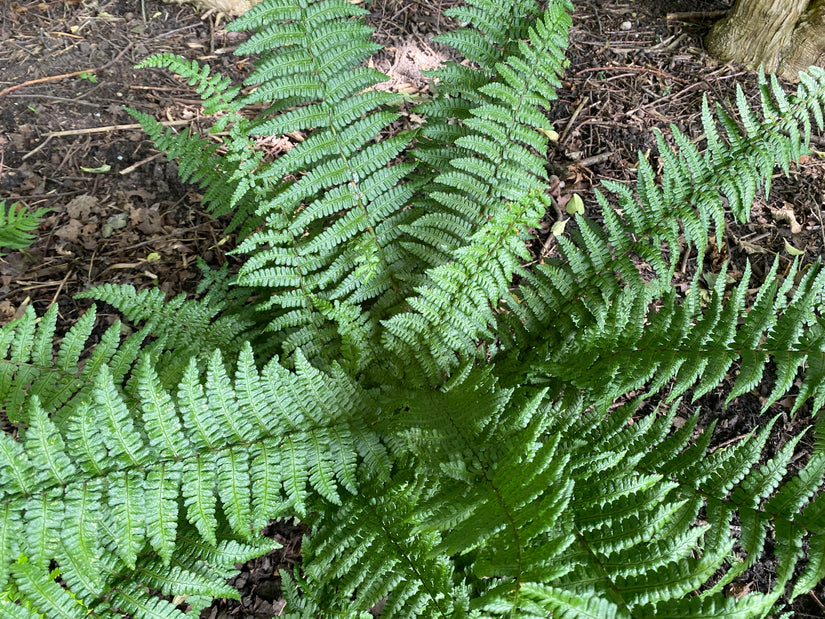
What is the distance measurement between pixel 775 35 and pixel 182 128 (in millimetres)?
3810

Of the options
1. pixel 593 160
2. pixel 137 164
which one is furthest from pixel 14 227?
pixel 593 160

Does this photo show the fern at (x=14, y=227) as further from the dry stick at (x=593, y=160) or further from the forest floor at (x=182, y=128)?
the dry stick at (x=593, y=160)

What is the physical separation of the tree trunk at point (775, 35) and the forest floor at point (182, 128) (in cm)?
13

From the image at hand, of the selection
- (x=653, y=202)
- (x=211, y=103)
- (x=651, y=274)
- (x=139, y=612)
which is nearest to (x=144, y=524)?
(x=139, y=612)

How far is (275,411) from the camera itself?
1.85m

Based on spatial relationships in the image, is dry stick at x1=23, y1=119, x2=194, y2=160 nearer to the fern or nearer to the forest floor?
the forest floor

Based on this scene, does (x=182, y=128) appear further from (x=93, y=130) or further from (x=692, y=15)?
(x=692, y=15)

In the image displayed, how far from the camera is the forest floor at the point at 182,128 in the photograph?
305cm

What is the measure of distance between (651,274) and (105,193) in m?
3.22

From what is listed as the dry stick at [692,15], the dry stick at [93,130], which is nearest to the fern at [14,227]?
the dry stick at [93,130]

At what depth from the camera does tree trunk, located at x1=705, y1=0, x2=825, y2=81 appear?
11.2 ft

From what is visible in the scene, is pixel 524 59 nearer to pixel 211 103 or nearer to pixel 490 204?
pixel 490 204

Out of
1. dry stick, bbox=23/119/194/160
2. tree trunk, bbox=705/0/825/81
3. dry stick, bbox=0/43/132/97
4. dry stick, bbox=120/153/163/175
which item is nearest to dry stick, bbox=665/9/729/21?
tree trunk, bbox=705/0/825/81

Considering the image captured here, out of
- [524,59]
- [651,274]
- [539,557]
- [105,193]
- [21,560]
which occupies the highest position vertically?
[105,193]
